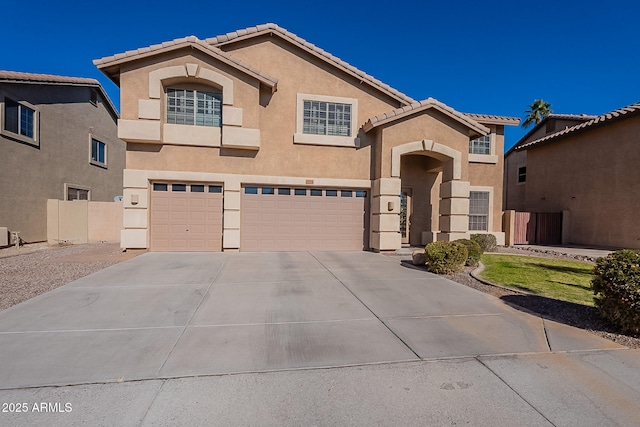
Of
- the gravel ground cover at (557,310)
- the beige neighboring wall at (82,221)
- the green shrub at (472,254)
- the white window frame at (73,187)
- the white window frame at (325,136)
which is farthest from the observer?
the white window frame at (73,187)

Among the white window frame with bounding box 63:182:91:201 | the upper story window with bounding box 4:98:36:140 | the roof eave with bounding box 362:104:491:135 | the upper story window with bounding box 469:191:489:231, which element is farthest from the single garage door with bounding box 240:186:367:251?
the white window frame with bounding box 63:182:91:201

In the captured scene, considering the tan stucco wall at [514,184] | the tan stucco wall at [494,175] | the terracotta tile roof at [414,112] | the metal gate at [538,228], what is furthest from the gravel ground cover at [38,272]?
the tan stucco wall at [514,184]

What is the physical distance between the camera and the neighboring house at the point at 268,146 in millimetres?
11523

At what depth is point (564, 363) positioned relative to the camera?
12.1 feet

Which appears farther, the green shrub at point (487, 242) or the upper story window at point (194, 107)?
the green shrub at point (487, 242)

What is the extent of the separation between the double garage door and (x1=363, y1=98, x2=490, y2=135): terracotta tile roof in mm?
3005

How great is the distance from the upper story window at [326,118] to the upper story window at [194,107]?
3.53 m

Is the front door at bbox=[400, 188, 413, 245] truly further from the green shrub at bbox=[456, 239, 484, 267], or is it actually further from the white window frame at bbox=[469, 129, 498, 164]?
the green shrub at bbox=[456, 239, 484, 267]

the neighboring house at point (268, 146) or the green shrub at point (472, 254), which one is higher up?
the neighboring house at point (268, 146)

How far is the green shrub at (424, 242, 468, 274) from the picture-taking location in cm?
879

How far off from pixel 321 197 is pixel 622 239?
15.0 metres

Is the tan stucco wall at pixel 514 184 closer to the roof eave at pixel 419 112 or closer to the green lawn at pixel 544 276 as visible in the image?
the roof eave at pixel 419 112

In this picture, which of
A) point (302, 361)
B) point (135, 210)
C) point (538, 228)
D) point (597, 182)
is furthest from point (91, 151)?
point (597, 182)

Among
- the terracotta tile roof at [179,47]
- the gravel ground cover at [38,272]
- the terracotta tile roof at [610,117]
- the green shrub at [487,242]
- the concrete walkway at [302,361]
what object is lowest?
the gravel ground cover at [38,272]
